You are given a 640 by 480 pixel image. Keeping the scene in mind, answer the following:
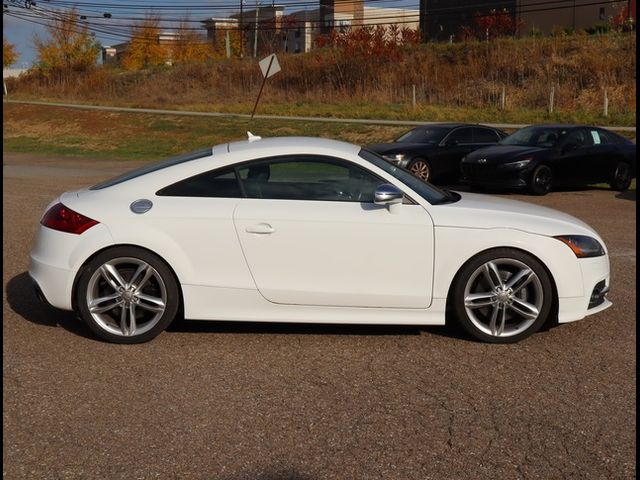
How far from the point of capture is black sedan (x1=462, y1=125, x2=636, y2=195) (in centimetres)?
1598

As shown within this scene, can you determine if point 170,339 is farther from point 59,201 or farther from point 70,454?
point 70,454

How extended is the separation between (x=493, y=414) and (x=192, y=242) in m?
2.41

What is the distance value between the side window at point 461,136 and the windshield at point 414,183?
12.0 meters

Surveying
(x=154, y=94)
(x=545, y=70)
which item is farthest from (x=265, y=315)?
(x=154, y=94)

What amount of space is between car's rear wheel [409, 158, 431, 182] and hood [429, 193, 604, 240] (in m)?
11.1

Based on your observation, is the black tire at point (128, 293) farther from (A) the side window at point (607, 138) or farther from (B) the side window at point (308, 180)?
(A) the side window at point (607, 138)

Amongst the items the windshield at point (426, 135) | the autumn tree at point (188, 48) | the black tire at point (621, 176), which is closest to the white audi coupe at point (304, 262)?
the black tire at point (621, 176)

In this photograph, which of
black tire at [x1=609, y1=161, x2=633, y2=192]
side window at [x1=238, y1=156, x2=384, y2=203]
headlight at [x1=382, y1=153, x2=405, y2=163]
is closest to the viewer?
side window at [x1=238, y1=156, x2=384, y2=203]

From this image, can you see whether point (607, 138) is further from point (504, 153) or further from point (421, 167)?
point (421, 167)

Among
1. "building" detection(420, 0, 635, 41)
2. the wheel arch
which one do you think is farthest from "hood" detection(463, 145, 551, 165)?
"building" detection(420, 0, 635, 41)

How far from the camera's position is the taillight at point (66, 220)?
5.83 m

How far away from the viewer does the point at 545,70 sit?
153 feet

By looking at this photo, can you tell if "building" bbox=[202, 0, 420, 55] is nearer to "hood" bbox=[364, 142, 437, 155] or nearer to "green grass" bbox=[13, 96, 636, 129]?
"green grass" bbox=[13, 96, 636, 129]

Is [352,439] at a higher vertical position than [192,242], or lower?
lower
